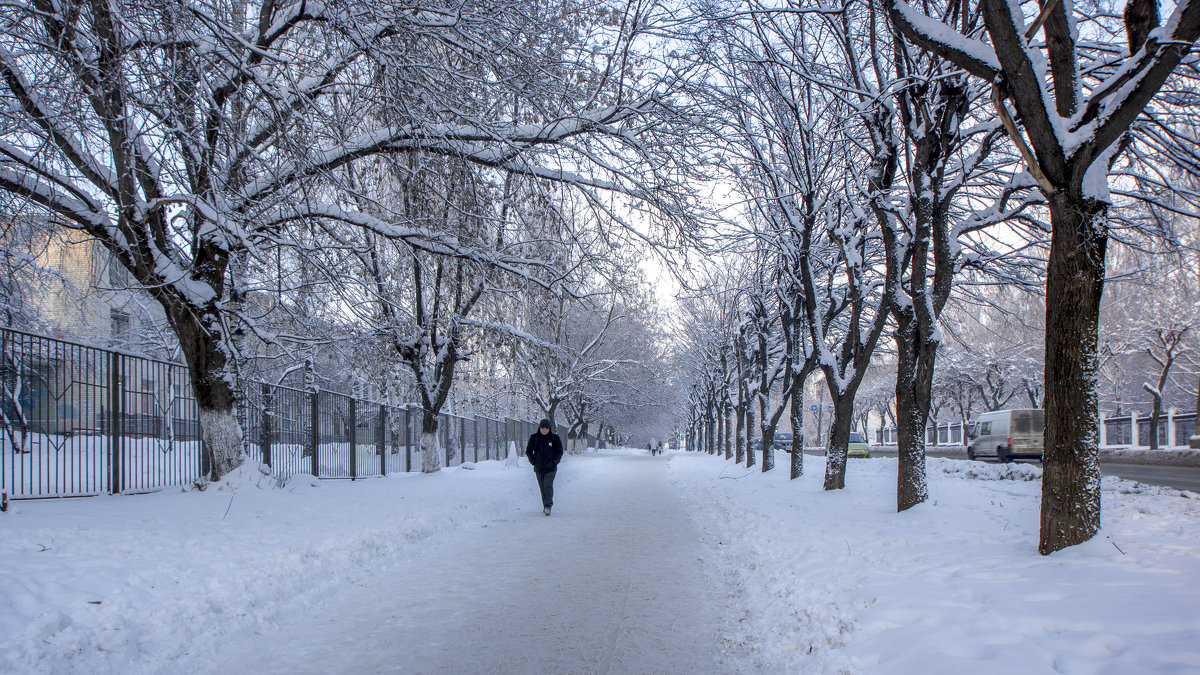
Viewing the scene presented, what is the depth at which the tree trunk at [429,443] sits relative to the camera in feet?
60.3

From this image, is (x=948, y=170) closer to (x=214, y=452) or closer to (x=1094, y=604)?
(x=1094, y=604)

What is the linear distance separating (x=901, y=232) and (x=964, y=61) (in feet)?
21.9

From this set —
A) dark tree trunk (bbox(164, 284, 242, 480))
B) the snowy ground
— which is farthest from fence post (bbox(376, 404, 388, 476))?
the snowy ground

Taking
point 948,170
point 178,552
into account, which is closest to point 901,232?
point 948,170

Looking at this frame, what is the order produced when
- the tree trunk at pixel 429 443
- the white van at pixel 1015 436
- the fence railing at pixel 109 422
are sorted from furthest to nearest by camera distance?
1. the white van at pixel 1015 436
2. the tree trunk at pixel 429 443
3. the fence railing at pixel 109 422

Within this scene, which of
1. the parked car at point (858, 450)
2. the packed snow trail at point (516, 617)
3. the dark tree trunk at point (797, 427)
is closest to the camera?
the packed snow trail at point (516, 617)

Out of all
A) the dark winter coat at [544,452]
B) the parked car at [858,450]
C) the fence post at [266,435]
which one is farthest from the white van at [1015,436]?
the fence post at [266,435]

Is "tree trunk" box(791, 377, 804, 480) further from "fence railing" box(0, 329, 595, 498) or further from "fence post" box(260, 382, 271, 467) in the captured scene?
"fence post" box(260, 382, 271, 467)

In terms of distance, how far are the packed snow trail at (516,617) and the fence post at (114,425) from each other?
451 cm

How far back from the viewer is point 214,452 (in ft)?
32.4

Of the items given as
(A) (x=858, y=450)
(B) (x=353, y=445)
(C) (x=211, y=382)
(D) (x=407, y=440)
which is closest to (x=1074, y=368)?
(C) (x=211, y=382)

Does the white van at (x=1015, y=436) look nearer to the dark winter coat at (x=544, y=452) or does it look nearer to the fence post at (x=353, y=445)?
the dark winter coat at (x=544, y=452)

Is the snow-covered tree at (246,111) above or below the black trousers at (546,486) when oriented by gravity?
above

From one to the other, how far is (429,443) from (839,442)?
1088 cm
